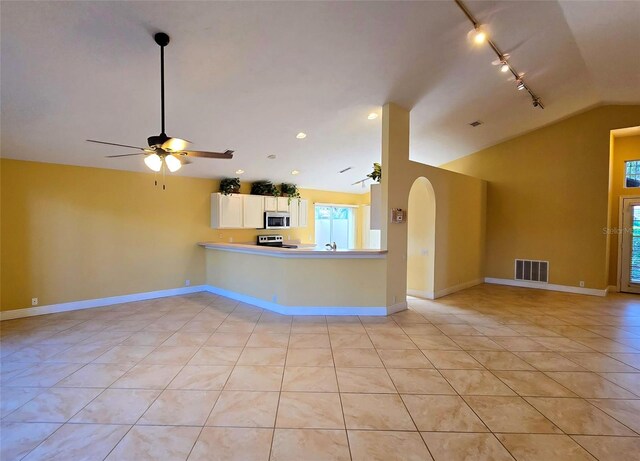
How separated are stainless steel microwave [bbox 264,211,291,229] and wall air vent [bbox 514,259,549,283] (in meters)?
5.75

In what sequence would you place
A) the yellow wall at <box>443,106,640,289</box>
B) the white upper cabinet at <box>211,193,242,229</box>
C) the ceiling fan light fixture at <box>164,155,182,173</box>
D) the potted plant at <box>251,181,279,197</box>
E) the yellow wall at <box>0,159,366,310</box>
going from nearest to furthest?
the ceiling fan light fixture at <box>164,155,182,173</box> < the yellow wall at <box>0,159,366,310</box> < the yellow wall at <box>443,106,640,289</box> < the white upper cabinet at <box>211,193,242,229</box> < the potted plant at <box>251,181,279,197</box>

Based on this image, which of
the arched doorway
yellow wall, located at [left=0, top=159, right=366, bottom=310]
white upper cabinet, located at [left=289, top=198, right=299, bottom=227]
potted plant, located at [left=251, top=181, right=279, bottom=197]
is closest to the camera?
yellow wall, located at [left=0, top=159, right=366, bottom=310]

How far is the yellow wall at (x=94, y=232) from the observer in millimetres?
4238

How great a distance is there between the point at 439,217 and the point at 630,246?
439 cm

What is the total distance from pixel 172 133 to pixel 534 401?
5.21 metres

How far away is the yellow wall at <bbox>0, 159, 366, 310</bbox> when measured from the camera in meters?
4.24

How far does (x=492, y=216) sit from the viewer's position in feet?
23.7

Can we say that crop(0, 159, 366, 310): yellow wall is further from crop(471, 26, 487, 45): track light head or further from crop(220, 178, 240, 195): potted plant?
crop(471, 26, 487, 45): track light head

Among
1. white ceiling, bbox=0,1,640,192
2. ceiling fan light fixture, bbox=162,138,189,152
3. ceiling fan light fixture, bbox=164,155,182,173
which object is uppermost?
white ceiling, bbox=0,1,640,192

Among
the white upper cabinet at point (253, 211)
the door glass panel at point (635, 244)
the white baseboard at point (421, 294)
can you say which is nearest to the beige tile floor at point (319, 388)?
the white baseboard at point (421, 294)

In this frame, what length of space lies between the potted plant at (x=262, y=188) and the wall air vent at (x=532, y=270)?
623 cm

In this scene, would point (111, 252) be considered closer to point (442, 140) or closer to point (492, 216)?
point (442, 140)

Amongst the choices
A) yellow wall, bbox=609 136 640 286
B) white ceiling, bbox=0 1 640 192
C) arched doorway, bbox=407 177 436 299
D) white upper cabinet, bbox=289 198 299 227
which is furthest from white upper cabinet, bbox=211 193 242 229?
yellow wall, bbox=609 136 640 286

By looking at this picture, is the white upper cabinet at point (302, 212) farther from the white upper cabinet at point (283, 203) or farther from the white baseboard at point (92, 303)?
the white baseboard at point (92, 303)
